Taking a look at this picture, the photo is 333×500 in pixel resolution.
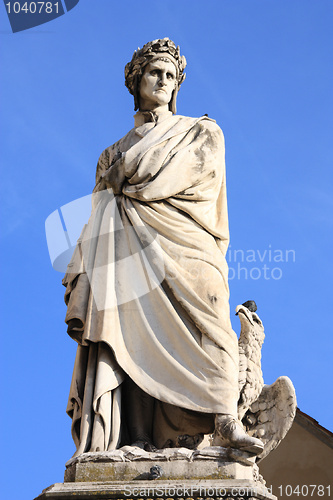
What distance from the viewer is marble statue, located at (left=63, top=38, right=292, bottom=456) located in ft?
26.5

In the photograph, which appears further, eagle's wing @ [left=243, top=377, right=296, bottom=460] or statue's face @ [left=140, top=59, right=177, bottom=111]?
statue's face @ [left=140, top=59, right=177, bottom=111]

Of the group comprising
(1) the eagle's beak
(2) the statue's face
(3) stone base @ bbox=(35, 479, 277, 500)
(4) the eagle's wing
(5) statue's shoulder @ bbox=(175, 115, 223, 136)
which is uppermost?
(2) the statue's face

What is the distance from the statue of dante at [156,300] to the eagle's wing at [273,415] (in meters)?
1.26

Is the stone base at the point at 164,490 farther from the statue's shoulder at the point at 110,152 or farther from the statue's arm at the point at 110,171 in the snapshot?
the statue's shoulder at the point at 110,152

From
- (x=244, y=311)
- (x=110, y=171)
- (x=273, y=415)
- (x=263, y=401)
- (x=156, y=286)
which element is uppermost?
(x=110, y=171)

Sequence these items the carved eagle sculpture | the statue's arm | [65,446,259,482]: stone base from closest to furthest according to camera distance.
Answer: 1. [65,446,259,482]: stone base
2. the statue's arm
3. the carved eagle sculpture

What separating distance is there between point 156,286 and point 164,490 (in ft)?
5.93

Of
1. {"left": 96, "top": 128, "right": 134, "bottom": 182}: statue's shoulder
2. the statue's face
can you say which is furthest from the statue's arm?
the statue's face

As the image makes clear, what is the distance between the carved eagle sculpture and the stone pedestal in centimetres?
146

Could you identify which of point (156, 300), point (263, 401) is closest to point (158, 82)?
point (156, 300)

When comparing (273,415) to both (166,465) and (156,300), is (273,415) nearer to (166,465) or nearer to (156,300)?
(156,300)

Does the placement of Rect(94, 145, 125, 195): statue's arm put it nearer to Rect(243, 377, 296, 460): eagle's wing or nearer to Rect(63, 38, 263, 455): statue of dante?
Rect(63, 38, 263, 455): statue of dante

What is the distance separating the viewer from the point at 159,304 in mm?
8422

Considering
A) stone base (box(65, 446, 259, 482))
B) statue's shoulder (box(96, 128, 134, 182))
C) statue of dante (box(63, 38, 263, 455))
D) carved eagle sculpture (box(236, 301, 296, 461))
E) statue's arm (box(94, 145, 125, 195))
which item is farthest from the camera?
statue's shoulder (box(96, 128, 134, 182))
